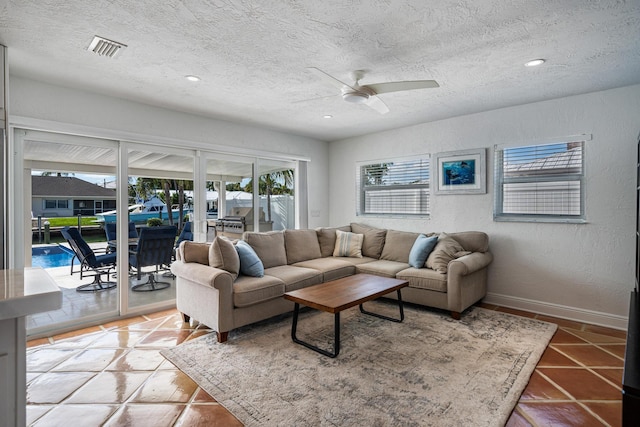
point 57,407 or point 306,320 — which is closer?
point 57,407

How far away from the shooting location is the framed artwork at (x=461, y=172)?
4.16 metres

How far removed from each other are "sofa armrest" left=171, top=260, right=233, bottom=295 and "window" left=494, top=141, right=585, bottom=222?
3321 mm

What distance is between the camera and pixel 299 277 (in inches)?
141

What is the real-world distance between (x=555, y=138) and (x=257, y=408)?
4005mm

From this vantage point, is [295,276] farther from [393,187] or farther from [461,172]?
[461,172]

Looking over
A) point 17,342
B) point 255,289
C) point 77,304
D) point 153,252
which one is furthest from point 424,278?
point 77,304

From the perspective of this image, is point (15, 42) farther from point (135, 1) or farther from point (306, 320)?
point (306, 320)

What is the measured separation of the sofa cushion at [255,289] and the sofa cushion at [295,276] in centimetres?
11

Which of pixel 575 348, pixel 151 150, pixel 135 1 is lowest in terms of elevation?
pixel 575 348

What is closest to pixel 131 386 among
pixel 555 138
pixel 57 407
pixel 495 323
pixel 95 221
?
pixel 57 407

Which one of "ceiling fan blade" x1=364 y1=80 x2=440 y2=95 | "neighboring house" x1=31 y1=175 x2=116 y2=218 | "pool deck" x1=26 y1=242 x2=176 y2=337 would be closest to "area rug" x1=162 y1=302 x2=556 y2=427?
"pool deck" x1=26 y1=242 x2=176 y2=337

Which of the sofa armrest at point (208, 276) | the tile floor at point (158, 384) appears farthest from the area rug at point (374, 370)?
the sofa armrest at point (208, 276)

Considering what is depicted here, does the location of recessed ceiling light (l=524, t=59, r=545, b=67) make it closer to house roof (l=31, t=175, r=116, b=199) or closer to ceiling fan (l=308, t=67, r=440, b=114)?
ceiling fan (l=308, t=67, r=440, b=114)

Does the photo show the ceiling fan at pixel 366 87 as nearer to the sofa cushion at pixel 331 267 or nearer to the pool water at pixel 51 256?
the sofa cushion at pixel 331 267
